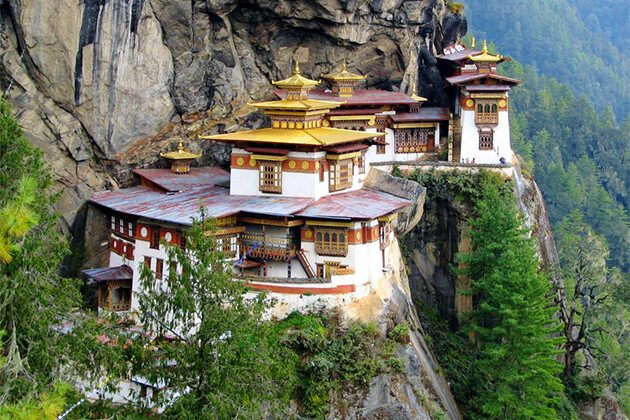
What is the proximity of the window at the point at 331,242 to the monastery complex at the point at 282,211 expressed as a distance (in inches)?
1.3

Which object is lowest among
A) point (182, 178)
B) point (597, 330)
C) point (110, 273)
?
point (597, 330)

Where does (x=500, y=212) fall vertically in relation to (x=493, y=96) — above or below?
below

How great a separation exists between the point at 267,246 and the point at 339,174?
13.6ft

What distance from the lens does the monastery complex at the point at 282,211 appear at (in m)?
32.4

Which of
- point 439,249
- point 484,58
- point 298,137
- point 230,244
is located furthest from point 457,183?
point 230,244

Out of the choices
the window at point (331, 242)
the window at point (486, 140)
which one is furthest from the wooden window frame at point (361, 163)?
the window at point (486, 140)

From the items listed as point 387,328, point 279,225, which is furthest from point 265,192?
point 387,328

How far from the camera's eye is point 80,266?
3591 centimetres

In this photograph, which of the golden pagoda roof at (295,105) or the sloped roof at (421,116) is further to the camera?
the sloped roof at (421,116)

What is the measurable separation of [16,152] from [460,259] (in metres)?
21.3

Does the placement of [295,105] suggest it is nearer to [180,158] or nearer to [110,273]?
[180,158]

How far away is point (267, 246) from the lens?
33125 mm

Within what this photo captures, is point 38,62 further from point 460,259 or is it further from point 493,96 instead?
point 493,96

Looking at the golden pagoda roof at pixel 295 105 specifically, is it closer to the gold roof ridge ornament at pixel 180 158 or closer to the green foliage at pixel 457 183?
the gold roof ridge ornament at pixel 180 158
